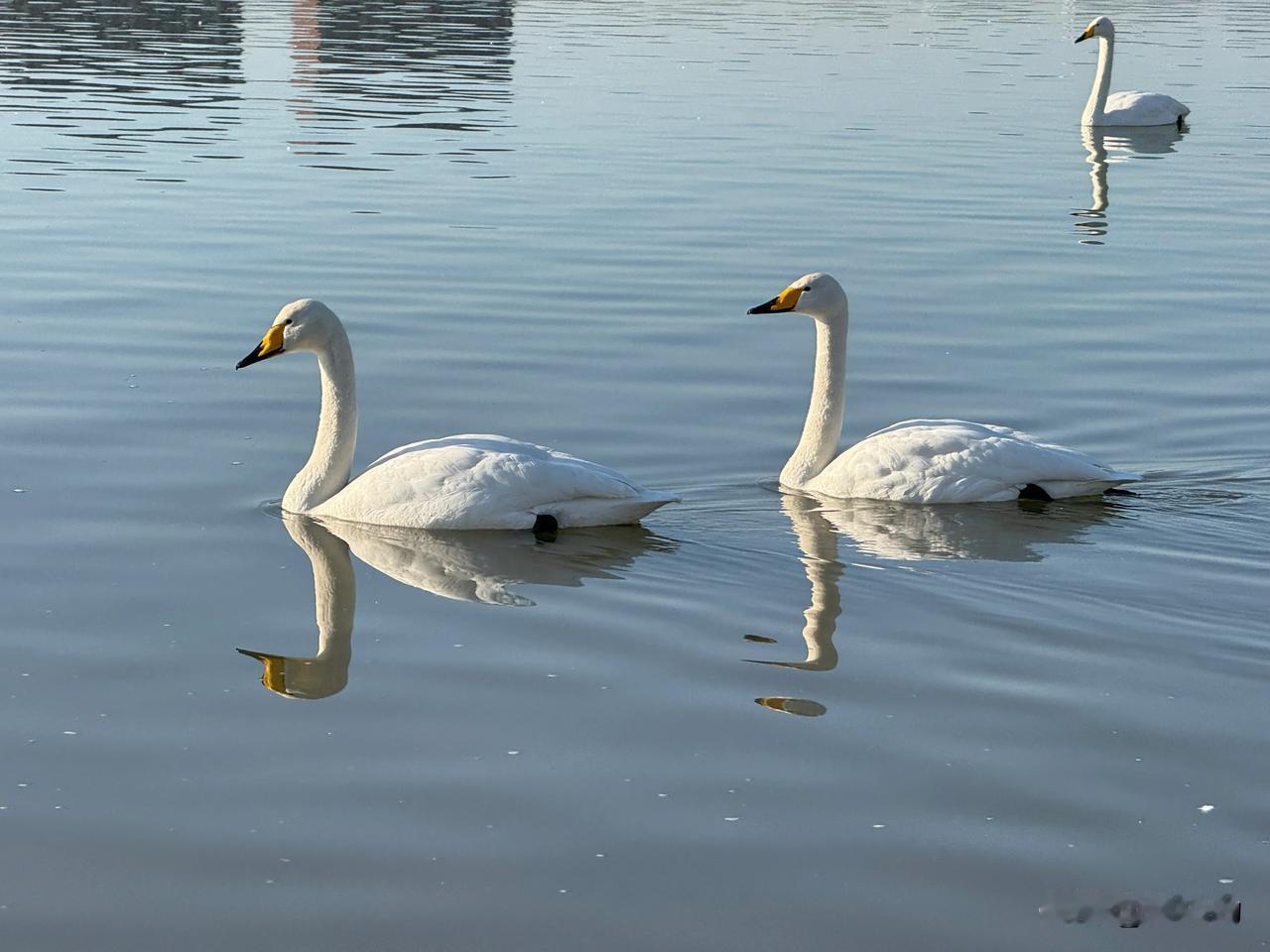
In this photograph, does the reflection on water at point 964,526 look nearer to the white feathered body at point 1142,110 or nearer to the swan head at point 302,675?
the swan head at point 302,675

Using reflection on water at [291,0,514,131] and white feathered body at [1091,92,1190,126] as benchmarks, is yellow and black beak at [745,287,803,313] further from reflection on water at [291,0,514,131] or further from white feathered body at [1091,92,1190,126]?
white feathered body at [1091,92,1190,126]

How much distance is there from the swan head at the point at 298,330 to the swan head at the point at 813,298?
2377mm

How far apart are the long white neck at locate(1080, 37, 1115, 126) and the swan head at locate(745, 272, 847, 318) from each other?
19.4m

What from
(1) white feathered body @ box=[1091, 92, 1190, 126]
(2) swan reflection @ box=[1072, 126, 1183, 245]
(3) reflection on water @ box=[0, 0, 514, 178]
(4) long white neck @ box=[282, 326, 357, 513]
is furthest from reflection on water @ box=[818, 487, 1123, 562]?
(1) white feathered body @ box=[1091, 92, 1190, 126]

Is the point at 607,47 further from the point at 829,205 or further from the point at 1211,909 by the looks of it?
the point at 1211,909

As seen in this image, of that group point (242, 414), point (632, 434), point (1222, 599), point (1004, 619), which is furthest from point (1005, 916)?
point (242, 414)

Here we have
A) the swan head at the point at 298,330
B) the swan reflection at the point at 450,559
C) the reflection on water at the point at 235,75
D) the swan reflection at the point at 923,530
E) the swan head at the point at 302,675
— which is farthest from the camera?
the reflection on water at the point at 235,75

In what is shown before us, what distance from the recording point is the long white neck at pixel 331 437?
9.73 meters

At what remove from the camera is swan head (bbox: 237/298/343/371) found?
984 cm

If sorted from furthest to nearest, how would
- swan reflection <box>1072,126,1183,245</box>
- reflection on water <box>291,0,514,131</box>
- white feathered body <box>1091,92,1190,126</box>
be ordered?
1. reflection on water <box>291,0,514,131</box>
2. white feathered body <box>1091,92,1190,126</box>
3. swan reflection <box>1072,126,1183,245</box>

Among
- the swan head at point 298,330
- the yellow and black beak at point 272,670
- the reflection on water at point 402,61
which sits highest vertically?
the swan head at point 298,330

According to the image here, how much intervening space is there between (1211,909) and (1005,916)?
1.90 ft

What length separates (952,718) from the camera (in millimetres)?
6852

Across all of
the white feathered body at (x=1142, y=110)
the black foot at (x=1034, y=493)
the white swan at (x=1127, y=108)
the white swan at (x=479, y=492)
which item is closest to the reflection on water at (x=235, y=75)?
the white swan at (x=1127, y=108)
